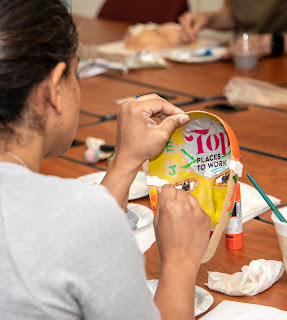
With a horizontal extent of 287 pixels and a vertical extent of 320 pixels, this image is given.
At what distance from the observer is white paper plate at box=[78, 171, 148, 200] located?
1.37 m

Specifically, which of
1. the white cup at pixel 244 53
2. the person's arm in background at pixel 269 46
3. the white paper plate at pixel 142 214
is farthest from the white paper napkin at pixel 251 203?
the person's arm in background at pixel 269 46

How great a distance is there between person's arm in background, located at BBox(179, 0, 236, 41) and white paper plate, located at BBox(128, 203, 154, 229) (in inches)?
69.7

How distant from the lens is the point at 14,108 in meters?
0.76

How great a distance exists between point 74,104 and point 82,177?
1.93 feet

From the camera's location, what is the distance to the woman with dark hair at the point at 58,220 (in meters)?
0.67

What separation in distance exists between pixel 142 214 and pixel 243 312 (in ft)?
1.34

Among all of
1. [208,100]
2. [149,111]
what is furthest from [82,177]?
[208,100]

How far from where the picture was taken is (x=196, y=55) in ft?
8.97

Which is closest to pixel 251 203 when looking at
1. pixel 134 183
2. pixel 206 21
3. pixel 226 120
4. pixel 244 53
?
pixel 134 183

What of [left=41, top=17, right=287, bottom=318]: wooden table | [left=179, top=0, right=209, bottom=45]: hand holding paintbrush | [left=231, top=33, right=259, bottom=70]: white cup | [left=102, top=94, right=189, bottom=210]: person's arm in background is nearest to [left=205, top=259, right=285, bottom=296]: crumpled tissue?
[left=41, top=17, right=287, bottom=318]: wooden table

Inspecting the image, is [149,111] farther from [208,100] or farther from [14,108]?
[208,100]

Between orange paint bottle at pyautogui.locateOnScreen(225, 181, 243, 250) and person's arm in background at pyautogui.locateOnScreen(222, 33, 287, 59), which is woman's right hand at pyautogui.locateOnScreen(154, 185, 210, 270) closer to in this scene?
orange paint bottle at pyautogui.locateOnScreen(225, 181, 243, 250)

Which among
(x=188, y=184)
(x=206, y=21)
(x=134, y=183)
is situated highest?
(x=188, y=184)

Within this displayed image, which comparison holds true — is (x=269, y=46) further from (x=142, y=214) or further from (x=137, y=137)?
(x=137, y=137)
